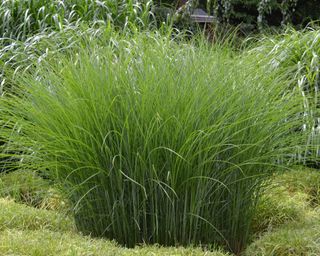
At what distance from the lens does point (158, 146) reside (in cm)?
354

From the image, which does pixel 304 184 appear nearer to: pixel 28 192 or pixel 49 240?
pixel 28 192

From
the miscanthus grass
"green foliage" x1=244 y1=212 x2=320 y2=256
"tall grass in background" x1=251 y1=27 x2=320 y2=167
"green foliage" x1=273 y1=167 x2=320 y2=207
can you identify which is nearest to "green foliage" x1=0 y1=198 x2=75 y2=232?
the miscanthus grass

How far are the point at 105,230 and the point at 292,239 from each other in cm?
103

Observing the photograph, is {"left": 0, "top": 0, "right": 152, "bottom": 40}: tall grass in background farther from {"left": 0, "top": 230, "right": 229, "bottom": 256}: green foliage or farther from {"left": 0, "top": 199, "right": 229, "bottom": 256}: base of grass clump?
{"left": 0, "top": 230, "right": 229, "bottom": 256}: green foliage

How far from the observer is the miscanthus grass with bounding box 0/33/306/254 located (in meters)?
3.51

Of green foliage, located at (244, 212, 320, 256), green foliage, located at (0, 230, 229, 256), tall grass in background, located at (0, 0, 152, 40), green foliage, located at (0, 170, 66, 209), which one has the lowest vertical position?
green foliage, located at (0, 170, 66, 209)

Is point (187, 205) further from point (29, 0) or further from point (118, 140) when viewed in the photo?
point (29, 0)

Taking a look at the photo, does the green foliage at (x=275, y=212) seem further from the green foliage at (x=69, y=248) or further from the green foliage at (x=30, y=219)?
the green foliage at (x=30, y=219)

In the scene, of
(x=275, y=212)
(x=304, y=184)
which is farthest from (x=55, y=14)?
(x=275, y=212)

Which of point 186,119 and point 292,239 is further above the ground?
point 186,119

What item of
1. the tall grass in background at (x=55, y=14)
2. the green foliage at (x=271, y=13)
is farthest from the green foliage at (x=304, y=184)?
the green foliage at (x=271, y=13)

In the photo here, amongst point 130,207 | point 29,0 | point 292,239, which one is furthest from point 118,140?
point 29,0

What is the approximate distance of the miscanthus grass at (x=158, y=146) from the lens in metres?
3.51

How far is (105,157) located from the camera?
3.56 m
